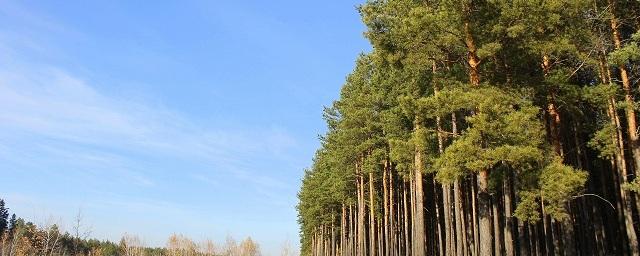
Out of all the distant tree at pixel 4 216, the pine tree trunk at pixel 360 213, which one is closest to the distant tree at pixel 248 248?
the distant tree at pixel 4 216

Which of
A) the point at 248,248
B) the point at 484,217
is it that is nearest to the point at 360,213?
the point at 484,217

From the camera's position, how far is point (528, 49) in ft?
45.8

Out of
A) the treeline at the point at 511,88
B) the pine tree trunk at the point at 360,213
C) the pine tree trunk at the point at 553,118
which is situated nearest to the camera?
the treeline at the point at 511,88

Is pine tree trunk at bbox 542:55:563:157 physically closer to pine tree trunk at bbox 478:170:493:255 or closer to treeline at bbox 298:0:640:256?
treeline at bbox 298:0:640:256

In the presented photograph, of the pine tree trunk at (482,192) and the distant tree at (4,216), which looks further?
the distant tree at (4,216)

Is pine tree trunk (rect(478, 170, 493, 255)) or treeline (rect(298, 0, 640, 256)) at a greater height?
treeline (rect(298, 0, 640, 256))

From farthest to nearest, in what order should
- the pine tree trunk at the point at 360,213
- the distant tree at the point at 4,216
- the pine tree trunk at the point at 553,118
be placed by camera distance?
the distant tree at the point at 4,216, the pine tree trunk at the point at 360,213, the pine tree trunk at the point at 553,118

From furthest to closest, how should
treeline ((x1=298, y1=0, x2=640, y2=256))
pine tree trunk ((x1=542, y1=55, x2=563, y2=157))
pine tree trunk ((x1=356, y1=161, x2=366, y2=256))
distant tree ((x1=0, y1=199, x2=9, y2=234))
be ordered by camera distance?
distant tree ((x1=0, y1=199, x2=9, y2=234)) < pine tree trunk ((x1=356, y1=161, x2=366, y2=256)) < pine tree trunk ((x1=542, y1=55, x2=563, y2=157)) < treeline ((x1=298, y1=0, x2=640, y2=256))

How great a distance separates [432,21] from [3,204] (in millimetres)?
151652

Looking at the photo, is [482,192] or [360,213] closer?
[482,192]

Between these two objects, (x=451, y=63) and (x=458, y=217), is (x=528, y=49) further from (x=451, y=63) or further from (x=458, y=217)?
(x=458, y=217)

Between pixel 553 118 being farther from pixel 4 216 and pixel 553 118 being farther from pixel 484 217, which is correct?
pixel 4 216

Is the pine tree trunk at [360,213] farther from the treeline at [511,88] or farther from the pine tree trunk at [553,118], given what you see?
the pine tree trunk at [553,118]

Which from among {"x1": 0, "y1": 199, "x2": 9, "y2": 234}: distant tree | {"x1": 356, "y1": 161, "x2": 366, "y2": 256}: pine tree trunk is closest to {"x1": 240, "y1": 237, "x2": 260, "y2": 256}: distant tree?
{"x1": 0, "y1": 199, "x2": 9, "y2": 234}: distant tree
